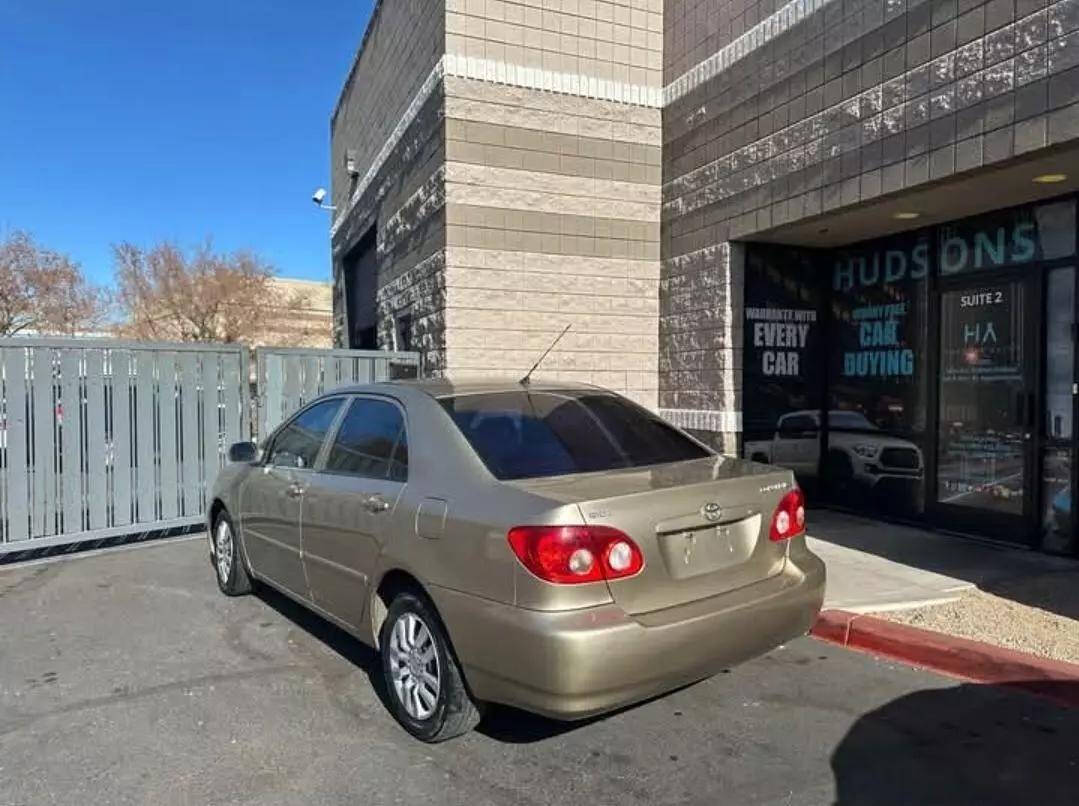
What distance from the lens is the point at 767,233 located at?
26.7 feet

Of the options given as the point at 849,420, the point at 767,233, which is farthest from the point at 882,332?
the point at 767,233

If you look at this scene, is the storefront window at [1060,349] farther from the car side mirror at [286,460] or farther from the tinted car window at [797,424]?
the car side mirror at [286,460]

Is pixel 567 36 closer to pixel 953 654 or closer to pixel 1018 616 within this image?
pixel 1018 616

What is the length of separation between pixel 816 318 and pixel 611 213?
255 centimetres

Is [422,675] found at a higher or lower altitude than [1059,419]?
lower

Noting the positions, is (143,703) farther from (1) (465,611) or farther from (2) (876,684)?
(2) (876,684)

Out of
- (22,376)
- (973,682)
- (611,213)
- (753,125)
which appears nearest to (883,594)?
(973,682)

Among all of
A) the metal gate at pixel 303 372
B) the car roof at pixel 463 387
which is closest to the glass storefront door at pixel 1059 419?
the car roof at pixel 463 387

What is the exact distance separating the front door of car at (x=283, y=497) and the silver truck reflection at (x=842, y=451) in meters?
5.04

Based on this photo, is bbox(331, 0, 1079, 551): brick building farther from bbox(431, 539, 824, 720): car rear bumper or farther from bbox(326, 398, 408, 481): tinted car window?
bbox(326, 398, 408, 481): tinted car window

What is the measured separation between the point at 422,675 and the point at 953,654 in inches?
114

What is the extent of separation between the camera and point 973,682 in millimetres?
4422

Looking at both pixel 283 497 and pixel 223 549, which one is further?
pixel 223 549

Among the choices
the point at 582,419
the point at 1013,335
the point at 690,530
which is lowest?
the point at 690,530
